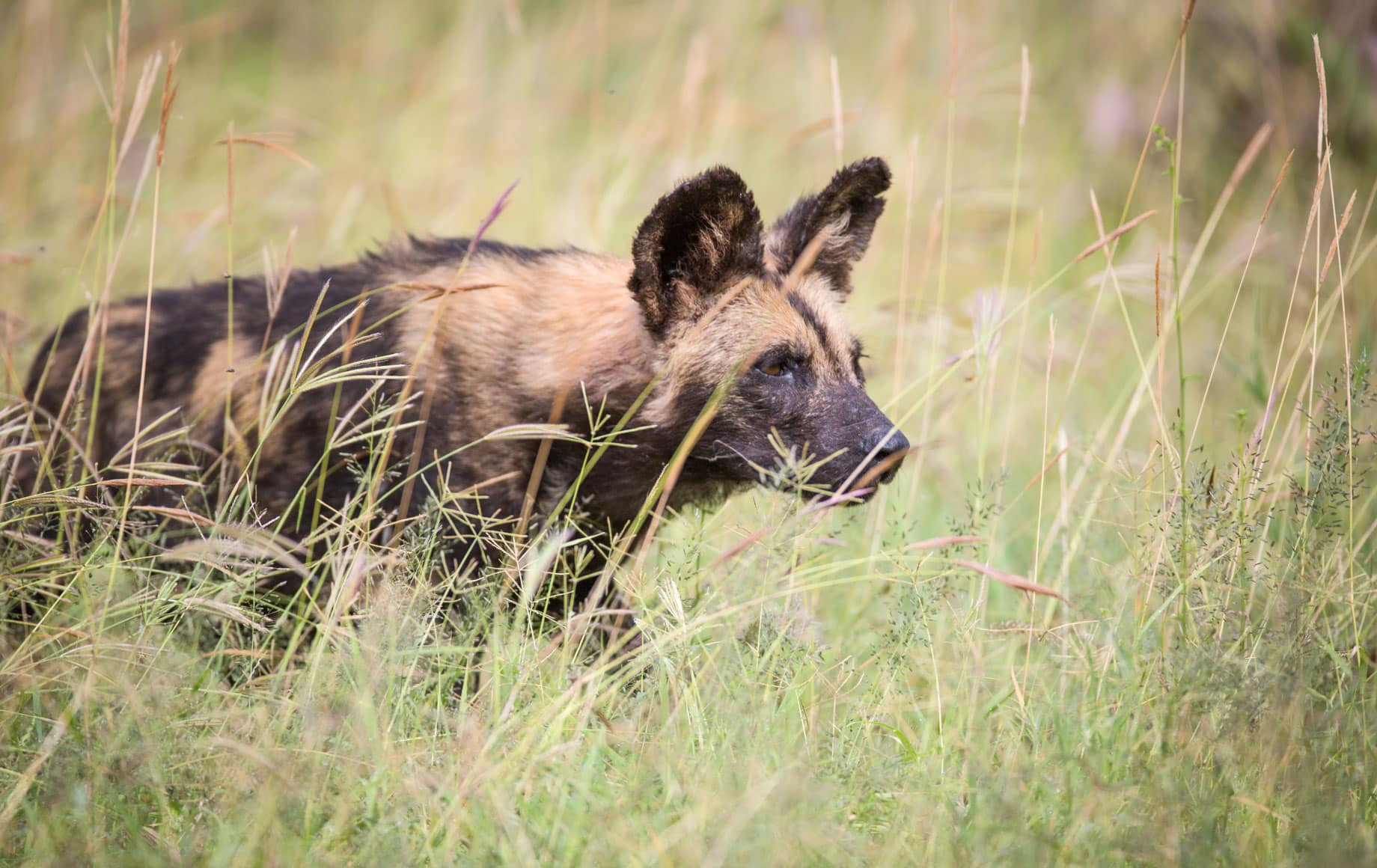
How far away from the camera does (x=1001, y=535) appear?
4133mm

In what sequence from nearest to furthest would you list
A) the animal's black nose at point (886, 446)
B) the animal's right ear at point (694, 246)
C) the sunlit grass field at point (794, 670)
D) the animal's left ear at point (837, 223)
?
the sunlit grass field at point (794, 670), the animal's black nose at point (886, 446), the animal's right ear at point (694, 246), the animal's left ear at point (837, 223)

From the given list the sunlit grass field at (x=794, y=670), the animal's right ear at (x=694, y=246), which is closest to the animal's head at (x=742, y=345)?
the animal's right ear at (x=694, y=246)

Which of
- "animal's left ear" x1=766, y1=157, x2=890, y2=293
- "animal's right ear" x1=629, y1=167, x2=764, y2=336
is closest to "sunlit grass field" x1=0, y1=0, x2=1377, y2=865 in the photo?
"animal's left ear" x1=766, y1=157, x2=890, y2=293

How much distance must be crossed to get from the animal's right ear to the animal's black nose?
72 cm

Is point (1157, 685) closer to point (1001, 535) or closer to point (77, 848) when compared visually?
point (1001, 535)

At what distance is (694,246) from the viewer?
3547 millimetres

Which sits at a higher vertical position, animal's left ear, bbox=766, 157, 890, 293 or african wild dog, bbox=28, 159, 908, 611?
animal's left ear, bbox=766, 157, 890, 293

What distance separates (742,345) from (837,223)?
700mm

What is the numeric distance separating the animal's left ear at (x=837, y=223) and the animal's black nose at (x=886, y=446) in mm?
713

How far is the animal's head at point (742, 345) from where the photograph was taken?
3.40 m

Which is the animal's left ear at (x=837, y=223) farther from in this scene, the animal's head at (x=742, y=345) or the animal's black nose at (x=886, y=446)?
the animal's black nose at (x=886, y=446)

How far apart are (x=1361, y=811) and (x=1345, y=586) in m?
0.87

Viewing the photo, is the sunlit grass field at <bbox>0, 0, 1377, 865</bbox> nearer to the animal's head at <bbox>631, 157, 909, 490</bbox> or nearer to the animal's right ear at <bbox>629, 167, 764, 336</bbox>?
the animal's head at <bbox>631, 157, 909, 490</bbox>

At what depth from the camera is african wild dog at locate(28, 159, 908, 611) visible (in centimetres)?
344
